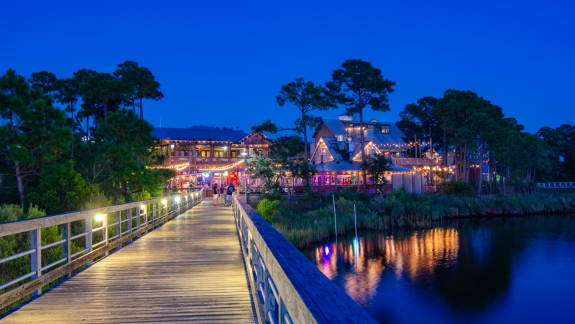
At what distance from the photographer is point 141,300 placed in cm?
574

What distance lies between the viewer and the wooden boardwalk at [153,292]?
16.5 feet

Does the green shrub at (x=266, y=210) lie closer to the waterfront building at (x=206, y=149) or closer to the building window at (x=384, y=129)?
the waterfront building at (x=206, y=149)

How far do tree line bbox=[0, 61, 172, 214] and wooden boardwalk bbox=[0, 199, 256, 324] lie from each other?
358 inches

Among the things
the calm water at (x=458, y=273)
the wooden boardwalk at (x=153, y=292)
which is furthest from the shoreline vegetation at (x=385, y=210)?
the wooden boardwalk at (x=153, y=292)

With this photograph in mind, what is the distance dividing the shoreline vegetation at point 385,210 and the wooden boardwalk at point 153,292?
1507cm

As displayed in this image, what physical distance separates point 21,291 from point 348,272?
15.7 metres

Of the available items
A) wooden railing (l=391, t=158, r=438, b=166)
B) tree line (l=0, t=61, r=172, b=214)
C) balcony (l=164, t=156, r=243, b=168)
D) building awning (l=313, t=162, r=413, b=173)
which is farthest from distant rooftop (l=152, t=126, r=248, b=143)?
wooden railing (l=391, t=158, r=438, b=166)

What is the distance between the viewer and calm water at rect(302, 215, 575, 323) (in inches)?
589

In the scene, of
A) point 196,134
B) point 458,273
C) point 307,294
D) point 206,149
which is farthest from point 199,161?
point 307,294

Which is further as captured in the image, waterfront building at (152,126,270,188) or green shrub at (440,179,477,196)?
waterfront building at (152,126,270,188)

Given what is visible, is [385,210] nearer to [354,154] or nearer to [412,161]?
[354,154]

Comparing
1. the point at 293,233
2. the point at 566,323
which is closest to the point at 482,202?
the point at 293,233

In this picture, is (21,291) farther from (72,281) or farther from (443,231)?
(443,231)

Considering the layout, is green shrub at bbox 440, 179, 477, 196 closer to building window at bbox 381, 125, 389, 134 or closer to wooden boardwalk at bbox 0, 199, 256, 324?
building window at bbox 381, 125, 389, 134
